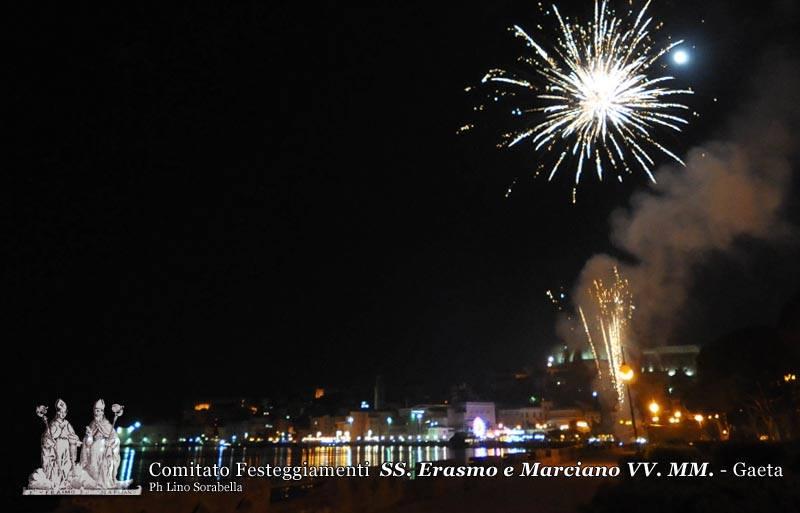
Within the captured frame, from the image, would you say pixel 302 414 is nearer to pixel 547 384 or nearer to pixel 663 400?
pixel 547 384

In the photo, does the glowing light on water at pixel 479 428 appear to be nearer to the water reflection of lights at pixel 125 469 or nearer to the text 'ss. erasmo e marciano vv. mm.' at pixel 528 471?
the water reflection of lights at pixel 125 469

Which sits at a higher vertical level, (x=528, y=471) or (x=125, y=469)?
(x=528, y=471)

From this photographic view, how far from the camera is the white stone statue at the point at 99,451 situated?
9.76 metres

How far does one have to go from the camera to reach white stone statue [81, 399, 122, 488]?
976cm

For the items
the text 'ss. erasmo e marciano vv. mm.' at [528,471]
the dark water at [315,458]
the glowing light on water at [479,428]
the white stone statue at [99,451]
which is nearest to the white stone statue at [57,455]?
the white stone statue at [99,451]

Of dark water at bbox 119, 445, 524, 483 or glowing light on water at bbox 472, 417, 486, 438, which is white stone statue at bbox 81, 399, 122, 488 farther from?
glowing light on water at bbox 472, 417, 486, 438

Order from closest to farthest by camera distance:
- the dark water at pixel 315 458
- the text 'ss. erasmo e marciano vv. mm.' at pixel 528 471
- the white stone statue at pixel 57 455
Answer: the white stone statue at pixel 57 455
the text 'ss. erasmo e marciano vv. mm.' at pixel 528 471
the dark water at pixel 315 458

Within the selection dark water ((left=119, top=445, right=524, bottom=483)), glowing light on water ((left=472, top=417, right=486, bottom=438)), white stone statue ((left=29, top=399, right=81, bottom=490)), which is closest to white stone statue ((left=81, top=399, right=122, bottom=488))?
white stone statue ((left=29, top=399, right=81, bottom=490))

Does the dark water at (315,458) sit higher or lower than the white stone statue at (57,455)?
lower

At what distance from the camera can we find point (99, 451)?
9.80m

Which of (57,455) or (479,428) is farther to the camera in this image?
(479,428)

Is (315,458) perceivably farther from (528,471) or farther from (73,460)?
(73,460)

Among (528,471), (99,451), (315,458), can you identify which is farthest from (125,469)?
(99,451)

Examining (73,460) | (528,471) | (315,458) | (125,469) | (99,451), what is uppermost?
(99,451)
